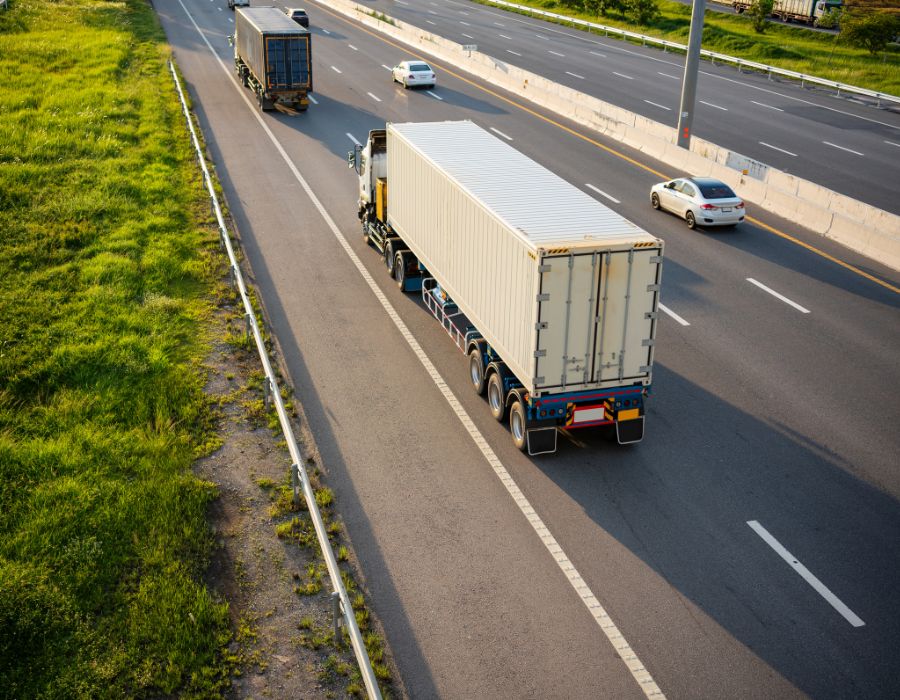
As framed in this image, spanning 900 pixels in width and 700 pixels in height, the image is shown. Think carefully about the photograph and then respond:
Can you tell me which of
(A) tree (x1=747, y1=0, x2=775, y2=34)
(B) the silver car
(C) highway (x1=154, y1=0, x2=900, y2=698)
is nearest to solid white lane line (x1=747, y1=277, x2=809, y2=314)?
(C) highway (x1=154, y1=0, x2=900, y2=698)

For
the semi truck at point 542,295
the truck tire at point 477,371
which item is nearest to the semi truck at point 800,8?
the semi truck at point 542,295

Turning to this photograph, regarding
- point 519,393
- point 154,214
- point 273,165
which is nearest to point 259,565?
point 519,393

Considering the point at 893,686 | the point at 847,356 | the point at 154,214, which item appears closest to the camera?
the point at 893,686

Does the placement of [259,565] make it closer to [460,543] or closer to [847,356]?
[460,543]

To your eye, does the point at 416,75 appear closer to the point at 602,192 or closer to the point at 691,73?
the point at 691,73

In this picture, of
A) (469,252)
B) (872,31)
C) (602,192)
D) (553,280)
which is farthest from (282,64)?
(872,31)

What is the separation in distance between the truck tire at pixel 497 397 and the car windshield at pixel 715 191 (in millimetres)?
12366

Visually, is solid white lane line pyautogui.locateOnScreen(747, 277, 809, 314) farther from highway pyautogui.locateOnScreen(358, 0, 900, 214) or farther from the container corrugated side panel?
highway pyautogui.locateOnScreen(358, 0, 900, 214)

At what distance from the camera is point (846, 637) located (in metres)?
9.25

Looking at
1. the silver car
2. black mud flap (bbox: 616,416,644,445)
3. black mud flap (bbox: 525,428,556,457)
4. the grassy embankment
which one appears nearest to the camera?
black mud flap (bbox: 525,428,556,457)

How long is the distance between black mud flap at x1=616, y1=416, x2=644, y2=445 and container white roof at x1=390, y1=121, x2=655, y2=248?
283 centimetres

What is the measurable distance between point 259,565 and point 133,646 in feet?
5.83

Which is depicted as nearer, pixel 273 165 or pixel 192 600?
pixel 192 600

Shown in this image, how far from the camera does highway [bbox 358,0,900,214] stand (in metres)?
30.4
